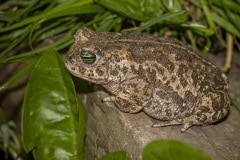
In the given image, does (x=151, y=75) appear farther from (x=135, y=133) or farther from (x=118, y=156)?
(x=118, y=156)

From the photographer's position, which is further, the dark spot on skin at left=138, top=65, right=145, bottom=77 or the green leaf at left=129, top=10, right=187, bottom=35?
the green leaf at left=129, top=10, right=187, bottom=35

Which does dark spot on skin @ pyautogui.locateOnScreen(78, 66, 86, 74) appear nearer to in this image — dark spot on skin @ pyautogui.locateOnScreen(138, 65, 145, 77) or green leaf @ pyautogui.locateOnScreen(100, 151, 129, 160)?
dark spot on skin @ pyautogui.locateOnScreen(138, 65, 145, 77)

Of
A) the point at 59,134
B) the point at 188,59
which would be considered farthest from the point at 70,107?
the point at 188,59

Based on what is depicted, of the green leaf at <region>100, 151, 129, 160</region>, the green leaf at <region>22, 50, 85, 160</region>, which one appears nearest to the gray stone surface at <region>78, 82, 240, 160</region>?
the green leaf at <region>100, 151, 129, 160</region>

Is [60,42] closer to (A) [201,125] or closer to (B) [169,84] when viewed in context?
(B) [169,84]

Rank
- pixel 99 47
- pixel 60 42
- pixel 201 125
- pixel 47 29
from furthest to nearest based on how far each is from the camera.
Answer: pixel 47 29
pixel 60 42
pixel 201 125
pixel 99 47

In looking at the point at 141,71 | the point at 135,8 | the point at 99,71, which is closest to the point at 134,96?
the point at 141,71

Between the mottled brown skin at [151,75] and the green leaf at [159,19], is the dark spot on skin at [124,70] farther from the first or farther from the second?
the green leaf at [159,19]
